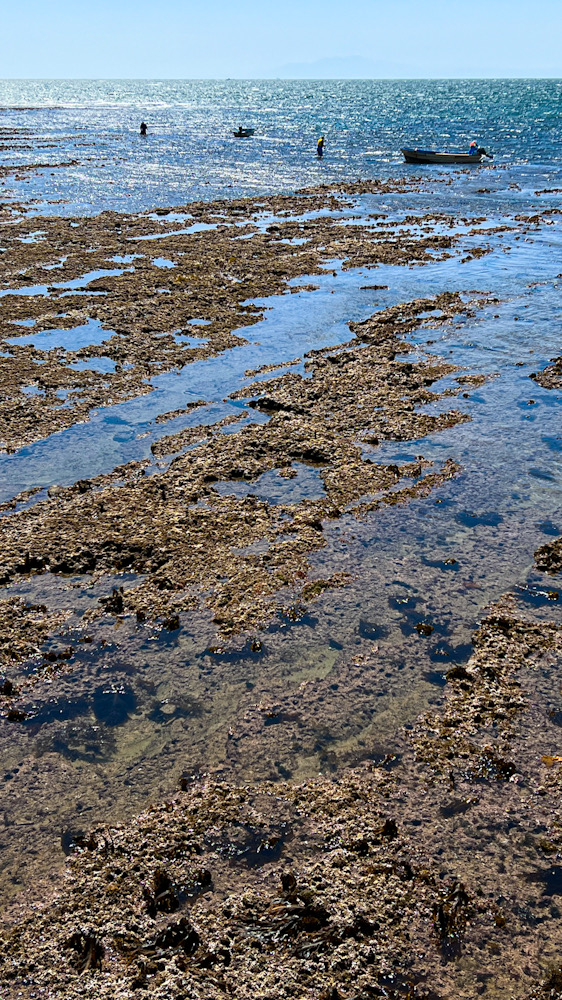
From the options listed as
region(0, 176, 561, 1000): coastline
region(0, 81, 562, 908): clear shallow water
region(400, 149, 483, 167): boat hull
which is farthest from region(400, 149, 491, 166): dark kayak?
region(0, 176, 561, 1000): coastline

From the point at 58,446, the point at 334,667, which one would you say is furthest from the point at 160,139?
the point at 334,667

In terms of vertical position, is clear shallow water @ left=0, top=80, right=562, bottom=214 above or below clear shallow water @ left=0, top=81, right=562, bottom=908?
above

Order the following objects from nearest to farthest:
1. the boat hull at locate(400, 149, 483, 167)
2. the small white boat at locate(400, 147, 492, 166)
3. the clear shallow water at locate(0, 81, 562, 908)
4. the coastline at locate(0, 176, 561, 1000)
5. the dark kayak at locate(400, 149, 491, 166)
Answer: the coastline at locate(0, 176, 561, 1000), the clear shallow water at locate(0, 81, 562, 908), the small white boat at locate(400, 147, 492, 166), the dark kayak at locate(400, 149, 491, 166), the boat hull at locate(400, 149, 483, 167)

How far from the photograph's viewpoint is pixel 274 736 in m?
6.88

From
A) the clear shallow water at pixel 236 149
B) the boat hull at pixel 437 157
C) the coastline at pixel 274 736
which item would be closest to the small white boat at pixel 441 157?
the boat hull at pixel 437 157

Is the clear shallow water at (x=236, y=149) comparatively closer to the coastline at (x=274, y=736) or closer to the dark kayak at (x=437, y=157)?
the dark kayak at (x=437, y=157)

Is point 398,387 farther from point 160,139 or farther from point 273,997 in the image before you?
point 160,139

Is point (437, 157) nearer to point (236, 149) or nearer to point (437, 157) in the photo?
Result: point (437, 157)

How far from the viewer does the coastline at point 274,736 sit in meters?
5.00

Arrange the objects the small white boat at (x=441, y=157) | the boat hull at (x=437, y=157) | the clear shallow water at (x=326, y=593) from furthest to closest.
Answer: the boat hull at (x=437, y=157), the small white boat at (x=441, y=157), the clear shallow water at (x=326, y=593)

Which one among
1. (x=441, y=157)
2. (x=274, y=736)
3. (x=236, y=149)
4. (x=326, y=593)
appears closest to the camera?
(x=274, y=736)

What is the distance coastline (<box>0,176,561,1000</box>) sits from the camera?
16.4 ft

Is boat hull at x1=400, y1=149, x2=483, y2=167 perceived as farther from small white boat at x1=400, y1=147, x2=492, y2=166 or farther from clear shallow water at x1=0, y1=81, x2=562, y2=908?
clear shallow water at x1=0, y1=81, x2=562, y2=908

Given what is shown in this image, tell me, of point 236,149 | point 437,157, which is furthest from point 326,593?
point 236,149
